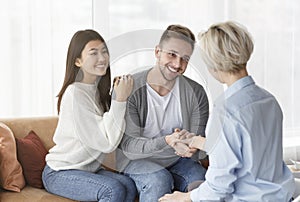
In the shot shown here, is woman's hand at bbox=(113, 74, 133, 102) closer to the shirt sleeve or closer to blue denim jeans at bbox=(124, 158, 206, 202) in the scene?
blue denim jeans at bbox=(124, 158, 206, 202)

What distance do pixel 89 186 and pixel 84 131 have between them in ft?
0.83

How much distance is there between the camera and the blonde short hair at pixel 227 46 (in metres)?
2.01

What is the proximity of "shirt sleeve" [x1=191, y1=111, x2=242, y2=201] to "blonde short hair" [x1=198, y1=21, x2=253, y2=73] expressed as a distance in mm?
195

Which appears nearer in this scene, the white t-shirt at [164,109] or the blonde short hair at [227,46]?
the blonde short hair at [227,46]

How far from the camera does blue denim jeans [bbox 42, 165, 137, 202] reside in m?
2.53

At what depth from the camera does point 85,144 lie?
2.57m

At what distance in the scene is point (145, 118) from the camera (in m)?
2.46

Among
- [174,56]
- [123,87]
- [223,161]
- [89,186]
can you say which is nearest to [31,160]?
[89,186]

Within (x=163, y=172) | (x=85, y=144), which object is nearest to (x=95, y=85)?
(x=85, y=144)

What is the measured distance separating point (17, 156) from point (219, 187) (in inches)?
47.7

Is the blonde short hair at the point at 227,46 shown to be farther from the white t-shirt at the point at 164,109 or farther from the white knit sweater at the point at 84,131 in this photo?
the white knit sweater at the point at 84,131

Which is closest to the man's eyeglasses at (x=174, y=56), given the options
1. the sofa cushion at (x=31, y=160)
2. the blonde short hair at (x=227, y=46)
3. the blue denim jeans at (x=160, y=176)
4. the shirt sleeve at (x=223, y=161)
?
the blonde short hair at (x=227, y=46)

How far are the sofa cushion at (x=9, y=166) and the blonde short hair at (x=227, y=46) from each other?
1.18 m

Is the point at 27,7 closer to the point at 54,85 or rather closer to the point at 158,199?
the point at 54,85
